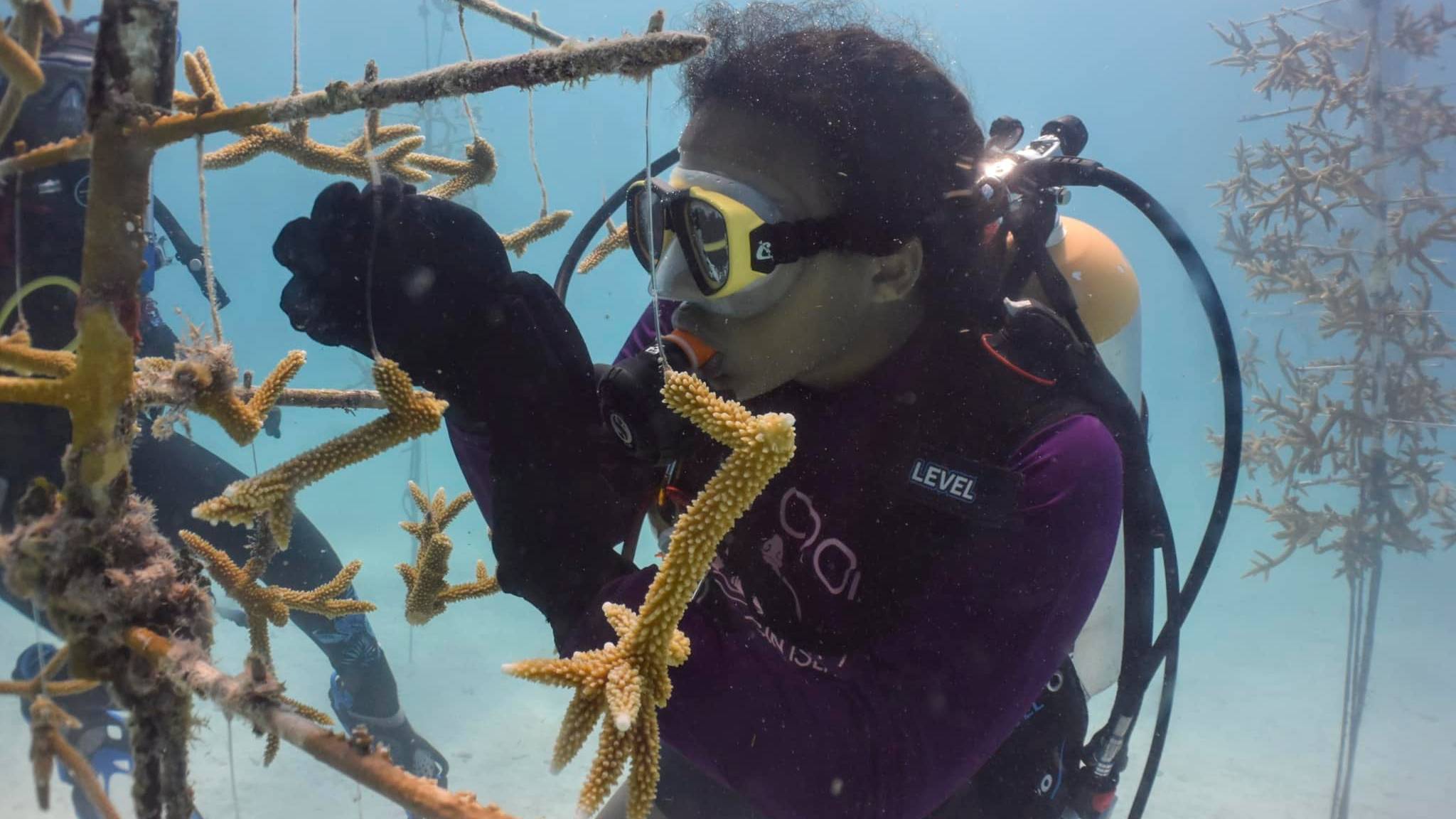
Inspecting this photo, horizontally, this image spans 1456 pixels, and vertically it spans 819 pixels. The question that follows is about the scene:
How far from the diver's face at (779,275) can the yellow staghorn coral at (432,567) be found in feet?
3.25

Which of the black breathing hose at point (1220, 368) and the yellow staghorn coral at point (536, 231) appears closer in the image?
the black breathing hose at point (1220, 368)

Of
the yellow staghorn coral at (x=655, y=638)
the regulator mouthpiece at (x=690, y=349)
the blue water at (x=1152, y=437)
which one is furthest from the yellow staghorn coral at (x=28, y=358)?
the regulator mouthpiece at (x=690, y=349)

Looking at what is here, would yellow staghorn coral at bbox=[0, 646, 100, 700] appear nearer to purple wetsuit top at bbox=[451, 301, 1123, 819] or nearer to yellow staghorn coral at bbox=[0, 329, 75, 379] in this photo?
yellow staghorn coral at bbox=[0, 329, 75, 379]

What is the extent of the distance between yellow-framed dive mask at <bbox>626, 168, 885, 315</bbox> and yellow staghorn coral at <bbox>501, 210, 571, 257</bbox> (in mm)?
901

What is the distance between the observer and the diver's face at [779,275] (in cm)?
214

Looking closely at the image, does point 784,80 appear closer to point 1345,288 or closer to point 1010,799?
point 1010,799

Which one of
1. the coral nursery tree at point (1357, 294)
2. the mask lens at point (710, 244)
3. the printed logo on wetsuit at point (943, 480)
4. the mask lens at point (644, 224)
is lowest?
the printed logo on wetsuit at point (943, 480)

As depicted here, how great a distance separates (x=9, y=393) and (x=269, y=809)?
10.3m

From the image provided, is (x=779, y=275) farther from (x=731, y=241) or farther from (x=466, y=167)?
(x=466, y=167)

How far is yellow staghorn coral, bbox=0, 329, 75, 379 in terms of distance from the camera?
1156 millimetres

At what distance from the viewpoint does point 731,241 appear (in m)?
2.06

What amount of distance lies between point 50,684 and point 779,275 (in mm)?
1841

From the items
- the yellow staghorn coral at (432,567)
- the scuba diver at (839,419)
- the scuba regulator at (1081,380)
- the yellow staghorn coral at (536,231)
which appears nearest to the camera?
the scuba diver at (839,419)

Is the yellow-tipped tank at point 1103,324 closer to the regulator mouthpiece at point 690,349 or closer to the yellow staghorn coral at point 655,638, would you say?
the regulator mouthpiece at point 690,349
